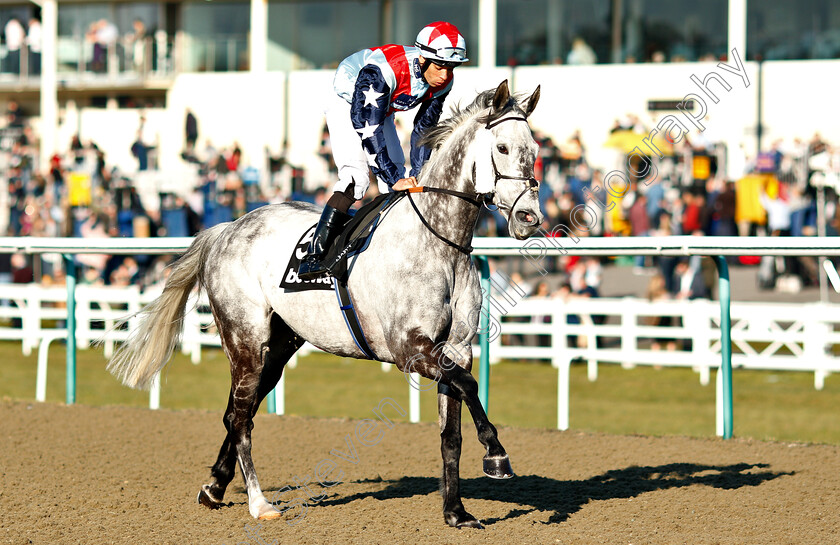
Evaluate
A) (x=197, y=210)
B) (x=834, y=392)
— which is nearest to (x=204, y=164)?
(x=197, y=210)

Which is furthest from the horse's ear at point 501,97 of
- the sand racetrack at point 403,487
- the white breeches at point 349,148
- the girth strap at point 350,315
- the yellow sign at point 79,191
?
the yellow sign at point 79,191

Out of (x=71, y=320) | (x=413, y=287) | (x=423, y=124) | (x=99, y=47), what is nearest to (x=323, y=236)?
(x=413, y=287)

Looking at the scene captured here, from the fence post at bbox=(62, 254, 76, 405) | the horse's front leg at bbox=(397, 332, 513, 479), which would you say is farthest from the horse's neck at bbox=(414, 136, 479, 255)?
the fence post at bbox=(62, 254, 76, 405)

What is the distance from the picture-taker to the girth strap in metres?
4.40

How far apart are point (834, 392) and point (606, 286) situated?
16.4 ft

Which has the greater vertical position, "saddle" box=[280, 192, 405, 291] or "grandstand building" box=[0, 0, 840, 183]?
"grandstand building" box=[0, 0, 840, 183]

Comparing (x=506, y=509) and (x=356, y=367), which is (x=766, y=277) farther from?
(x=506, y=509)

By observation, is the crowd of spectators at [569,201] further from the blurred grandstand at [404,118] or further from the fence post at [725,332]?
the fence post at [725,332]

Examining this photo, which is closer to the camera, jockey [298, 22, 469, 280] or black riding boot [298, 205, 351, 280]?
jockey [298, 22, 469, 280]

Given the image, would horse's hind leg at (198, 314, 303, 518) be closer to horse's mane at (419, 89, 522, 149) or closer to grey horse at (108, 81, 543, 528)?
grey horse at (108, 81, 543, 528)

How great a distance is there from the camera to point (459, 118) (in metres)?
4.27

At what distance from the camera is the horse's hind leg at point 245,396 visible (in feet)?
15.2

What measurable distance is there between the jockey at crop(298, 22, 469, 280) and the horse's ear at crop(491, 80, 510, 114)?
12.7 inches

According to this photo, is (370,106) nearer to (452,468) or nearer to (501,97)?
(501,97)
